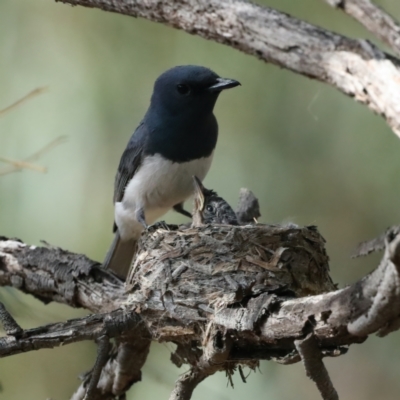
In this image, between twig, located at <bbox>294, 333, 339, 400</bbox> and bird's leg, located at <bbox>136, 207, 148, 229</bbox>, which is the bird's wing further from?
twig, located at <bbox>294, 333, 339, 400</bbox>

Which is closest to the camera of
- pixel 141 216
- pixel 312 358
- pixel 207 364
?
pixel 312 358

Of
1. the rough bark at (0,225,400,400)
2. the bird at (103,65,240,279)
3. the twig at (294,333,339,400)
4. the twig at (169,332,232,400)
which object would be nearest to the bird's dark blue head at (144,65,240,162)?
the bird at (103,65,240,279)

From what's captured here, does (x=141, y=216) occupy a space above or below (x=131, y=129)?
above

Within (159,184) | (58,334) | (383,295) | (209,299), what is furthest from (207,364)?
(159,184)

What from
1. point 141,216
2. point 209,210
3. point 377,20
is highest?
point 377,20

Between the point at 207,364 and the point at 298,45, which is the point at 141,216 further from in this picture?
the point at 298,45

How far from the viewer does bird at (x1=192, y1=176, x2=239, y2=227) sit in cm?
251

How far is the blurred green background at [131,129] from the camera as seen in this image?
3482 millimetres

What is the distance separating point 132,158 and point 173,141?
0.73ft

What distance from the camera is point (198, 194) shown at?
262cm

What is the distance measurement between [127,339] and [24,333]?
0.58 m

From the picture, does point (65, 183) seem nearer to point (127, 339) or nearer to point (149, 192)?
point (149, 192)

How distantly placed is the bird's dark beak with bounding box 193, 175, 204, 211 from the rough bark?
0.82ft

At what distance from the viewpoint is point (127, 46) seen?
4.00 m
